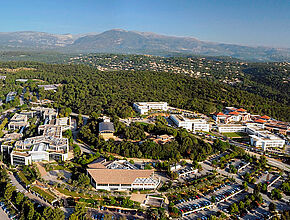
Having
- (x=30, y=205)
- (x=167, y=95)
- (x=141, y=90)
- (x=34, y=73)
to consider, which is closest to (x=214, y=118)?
(x=167, y=95)

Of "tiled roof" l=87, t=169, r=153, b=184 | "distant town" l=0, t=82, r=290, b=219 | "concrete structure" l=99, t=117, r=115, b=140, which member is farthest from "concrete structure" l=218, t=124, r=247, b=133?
"tiled roof" l=87, t=169, r=153, b=184

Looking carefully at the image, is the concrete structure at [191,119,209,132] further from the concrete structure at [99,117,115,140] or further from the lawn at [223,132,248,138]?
the concrete structure at [99,117,115,140]

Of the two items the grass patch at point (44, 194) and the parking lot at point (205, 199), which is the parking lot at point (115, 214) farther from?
the grass patch at point (44, 194)

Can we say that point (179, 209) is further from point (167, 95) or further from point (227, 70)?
point (227, 70)

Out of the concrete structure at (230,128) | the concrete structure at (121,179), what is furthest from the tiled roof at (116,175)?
the concrete structure at (230,128)

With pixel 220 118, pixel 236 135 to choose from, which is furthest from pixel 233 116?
Result: pixel 236 135
